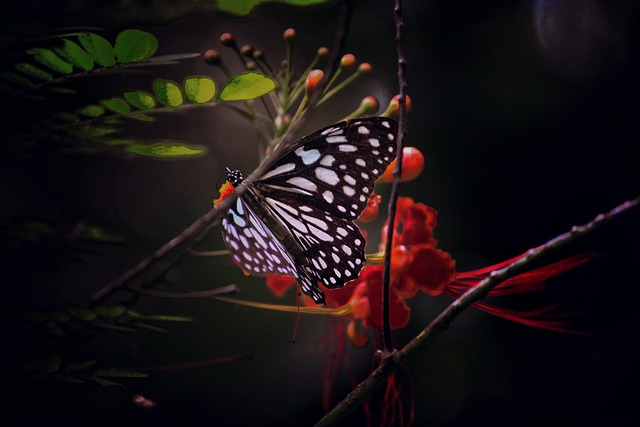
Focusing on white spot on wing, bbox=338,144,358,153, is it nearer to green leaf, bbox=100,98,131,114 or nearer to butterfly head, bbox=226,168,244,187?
butterfly head, bbox=226,168,244,187

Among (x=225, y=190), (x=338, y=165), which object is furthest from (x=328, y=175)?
(x=225, y=190)

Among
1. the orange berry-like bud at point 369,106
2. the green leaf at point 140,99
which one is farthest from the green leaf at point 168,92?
the orange berry-like bud at point 369,106

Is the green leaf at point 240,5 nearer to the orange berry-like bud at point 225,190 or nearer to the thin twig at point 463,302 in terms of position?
the orange berry-like bud at point 225,190

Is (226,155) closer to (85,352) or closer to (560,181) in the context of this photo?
(85,352)

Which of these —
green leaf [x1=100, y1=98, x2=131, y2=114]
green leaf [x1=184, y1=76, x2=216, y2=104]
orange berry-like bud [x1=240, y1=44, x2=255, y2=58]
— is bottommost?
green leaf [x1=100, y1=98, x2=131, y2=114]

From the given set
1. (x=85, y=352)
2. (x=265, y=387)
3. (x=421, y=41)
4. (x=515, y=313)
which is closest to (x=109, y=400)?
(x=85, y=352)

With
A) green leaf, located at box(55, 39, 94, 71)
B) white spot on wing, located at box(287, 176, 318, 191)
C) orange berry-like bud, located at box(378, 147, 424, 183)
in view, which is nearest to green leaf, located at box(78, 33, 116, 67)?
green leaf, located at box(55, 39, 94, 71)
